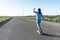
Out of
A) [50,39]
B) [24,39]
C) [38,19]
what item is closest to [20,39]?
[24,39]

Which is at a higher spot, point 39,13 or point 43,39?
point 39,13

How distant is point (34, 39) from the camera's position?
33.6ft

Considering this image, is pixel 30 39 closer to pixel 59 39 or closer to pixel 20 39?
pixel 20 39

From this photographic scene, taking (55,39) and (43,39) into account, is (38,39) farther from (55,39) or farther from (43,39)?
(55,39)

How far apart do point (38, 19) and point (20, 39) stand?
389cm

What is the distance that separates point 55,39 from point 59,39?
225mm

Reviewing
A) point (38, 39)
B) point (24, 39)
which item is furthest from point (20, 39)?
point (38, 39)

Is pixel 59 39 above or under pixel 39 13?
under

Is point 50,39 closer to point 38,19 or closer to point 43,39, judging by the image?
point 43,39

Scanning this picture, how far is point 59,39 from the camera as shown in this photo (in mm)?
10180

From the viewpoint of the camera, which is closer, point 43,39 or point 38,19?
point 43,39

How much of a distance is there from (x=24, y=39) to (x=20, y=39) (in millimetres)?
229

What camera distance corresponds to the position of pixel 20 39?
10352 millimetres

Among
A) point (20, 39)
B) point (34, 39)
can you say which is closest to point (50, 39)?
point (34, 39)
